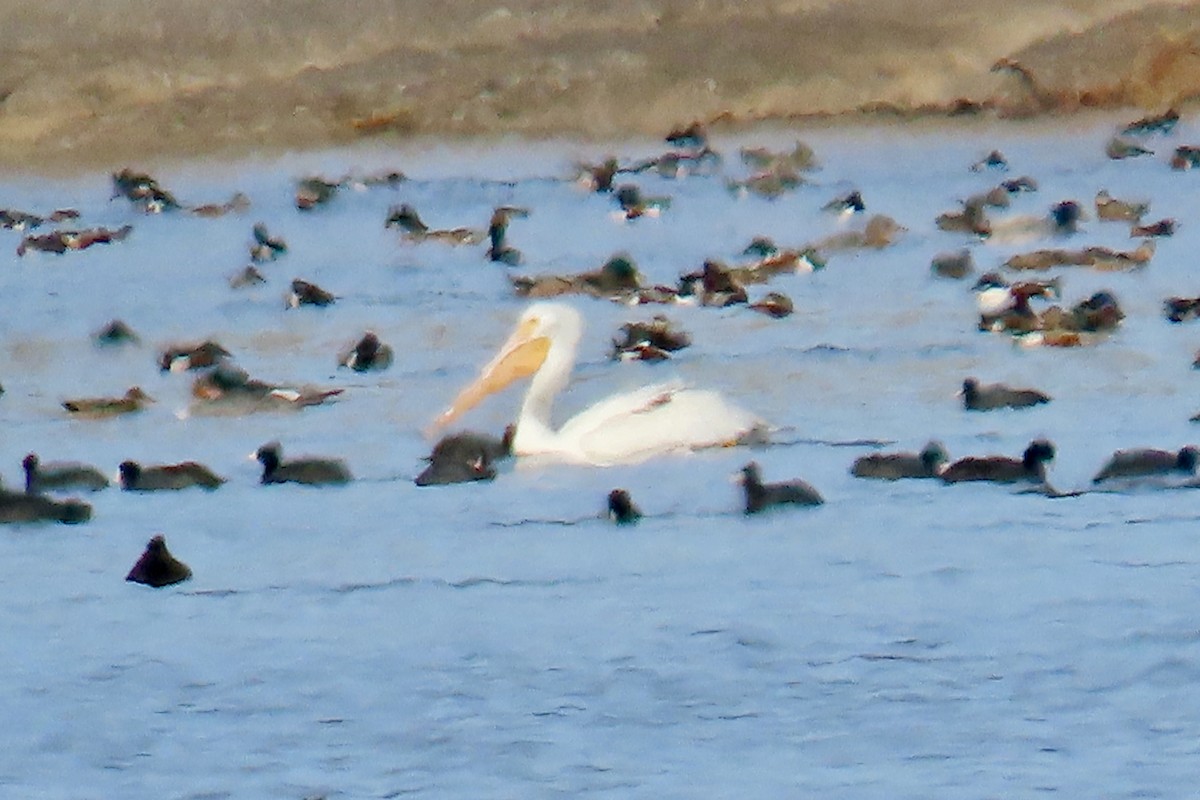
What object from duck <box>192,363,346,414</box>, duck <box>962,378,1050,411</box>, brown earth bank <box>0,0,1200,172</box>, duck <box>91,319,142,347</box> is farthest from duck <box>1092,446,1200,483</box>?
brown earth bank <box>0,0,1200,172</box>

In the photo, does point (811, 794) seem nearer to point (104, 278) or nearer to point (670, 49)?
point (104, 278)

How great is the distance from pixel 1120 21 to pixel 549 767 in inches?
1278

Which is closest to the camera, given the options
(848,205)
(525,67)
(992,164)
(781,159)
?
(848,205)

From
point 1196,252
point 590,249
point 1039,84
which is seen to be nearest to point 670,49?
point 1039,84

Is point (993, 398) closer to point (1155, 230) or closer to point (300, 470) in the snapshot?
point (300, 470)

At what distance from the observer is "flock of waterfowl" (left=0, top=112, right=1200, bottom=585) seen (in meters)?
13.1

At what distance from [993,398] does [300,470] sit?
13.2ft

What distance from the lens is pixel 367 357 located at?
1766 centimetres

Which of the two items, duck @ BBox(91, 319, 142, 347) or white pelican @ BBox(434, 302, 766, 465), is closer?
white pelican @ BBox(434, 302, 766, 465)

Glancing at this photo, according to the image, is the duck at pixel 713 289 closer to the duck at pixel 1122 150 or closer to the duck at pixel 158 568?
the duck at pixel 158 568

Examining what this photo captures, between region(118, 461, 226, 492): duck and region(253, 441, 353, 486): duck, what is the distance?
1.00 feet

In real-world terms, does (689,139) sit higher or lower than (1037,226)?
higher

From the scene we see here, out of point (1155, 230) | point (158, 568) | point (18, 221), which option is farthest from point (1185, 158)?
point (158, 568)

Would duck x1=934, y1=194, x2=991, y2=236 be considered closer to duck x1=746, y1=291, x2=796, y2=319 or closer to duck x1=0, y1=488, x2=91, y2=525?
duck x1=746, y1=291, x2=796, y2=319
